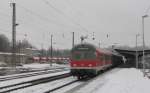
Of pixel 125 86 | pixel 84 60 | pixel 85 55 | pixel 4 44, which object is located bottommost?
pixel 125 86

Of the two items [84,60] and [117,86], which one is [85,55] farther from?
[117,86]

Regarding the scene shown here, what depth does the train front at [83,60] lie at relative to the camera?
28.5 meters

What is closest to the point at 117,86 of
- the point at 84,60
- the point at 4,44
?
the point at 84,60

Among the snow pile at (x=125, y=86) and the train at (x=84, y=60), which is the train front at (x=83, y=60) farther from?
the snow pile at (x=125, y=86)

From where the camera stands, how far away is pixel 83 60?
29.0m

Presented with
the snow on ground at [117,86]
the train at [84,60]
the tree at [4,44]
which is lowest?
the snow on ground at [117,86]

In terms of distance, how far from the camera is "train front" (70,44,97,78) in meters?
28.5

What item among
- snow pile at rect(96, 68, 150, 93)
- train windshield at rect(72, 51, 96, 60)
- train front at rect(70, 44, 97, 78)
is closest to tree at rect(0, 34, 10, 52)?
train front at rect(70, 44, 97, 78)

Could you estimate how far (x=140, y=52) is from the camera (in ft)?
290

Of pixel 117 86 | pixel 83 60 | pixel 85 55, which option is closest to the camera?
pixel 117 86

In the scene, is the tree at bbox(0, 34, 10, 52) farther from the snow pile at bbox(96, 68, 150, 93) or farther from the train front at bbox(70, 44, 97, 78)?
the snow pile at bbox(96, 68, 150, 93)

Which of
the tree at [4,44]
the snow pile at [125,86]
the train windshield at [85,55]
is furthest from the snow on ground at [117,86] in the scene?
the tree at [4,44]

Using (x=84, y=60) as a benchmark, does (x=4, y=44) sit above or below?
above

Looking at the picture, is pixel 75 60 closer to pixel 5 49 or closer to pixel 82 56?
pixel 82 56
